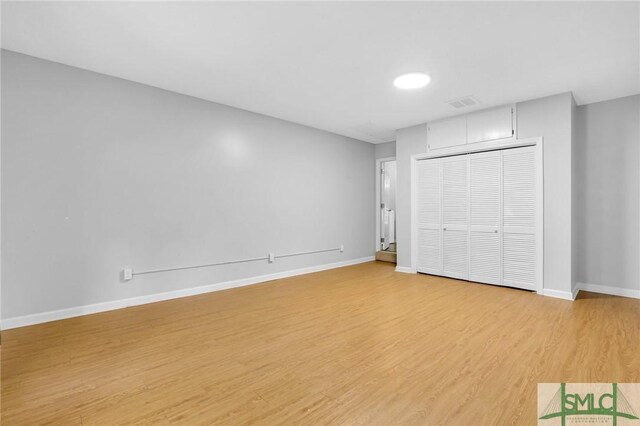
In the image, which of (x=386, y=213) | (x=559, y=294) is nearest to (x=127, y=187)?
(x=386, y=213)

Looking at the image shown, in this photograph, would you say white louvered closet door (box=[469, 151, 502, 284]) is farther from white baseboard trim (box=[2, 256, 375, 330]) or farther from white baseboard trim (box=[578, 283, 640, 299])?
white baseboard trim (box=[2, 256, 375, 330])

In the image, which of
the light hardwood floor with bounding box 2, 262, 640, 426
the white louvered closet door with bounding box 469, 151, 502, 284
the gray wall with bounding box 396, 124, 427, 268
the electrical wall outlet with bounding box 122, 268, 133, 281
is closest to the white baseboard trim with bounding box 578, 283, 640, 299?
the light hardwood floor with bounding box 2, 262, 640, 426

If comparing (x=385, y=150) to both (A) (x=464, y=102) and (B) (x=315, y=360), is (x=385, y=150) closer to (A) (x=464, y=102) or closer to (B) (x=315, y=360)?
(A) (x=464, y=102)

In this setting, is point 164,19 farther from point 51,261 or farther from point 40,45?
point 51,261

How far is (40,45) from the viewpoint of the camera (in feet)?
9.48

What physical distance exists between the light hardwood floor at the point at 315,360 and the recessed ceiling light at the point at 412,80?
8.91ft

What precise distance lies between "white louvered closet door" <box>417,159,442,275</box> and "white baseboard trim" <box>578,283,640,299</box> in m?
1.99

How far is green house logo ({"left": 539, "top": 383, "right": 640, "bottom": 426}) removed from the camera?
1.70 m

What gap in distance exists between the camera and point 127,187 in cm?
364

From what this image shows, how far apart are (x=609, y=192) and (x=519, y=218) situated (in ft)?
4.11

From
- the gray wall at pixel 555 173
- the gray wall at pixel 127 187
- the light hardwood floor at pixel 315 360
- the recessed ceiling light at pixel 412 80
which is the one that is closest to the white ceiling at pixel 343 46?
the recessed ceiling light at pixel 412 80

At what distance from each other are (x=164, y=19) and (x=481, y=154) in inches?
177

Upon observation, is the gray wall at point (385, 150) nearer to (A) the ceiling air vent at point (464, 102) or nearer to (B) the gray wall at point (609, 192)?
(A) the ceiling air vent at point (464, 102)

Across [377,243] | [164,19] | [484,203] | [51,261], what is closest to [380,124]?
[484,203]
